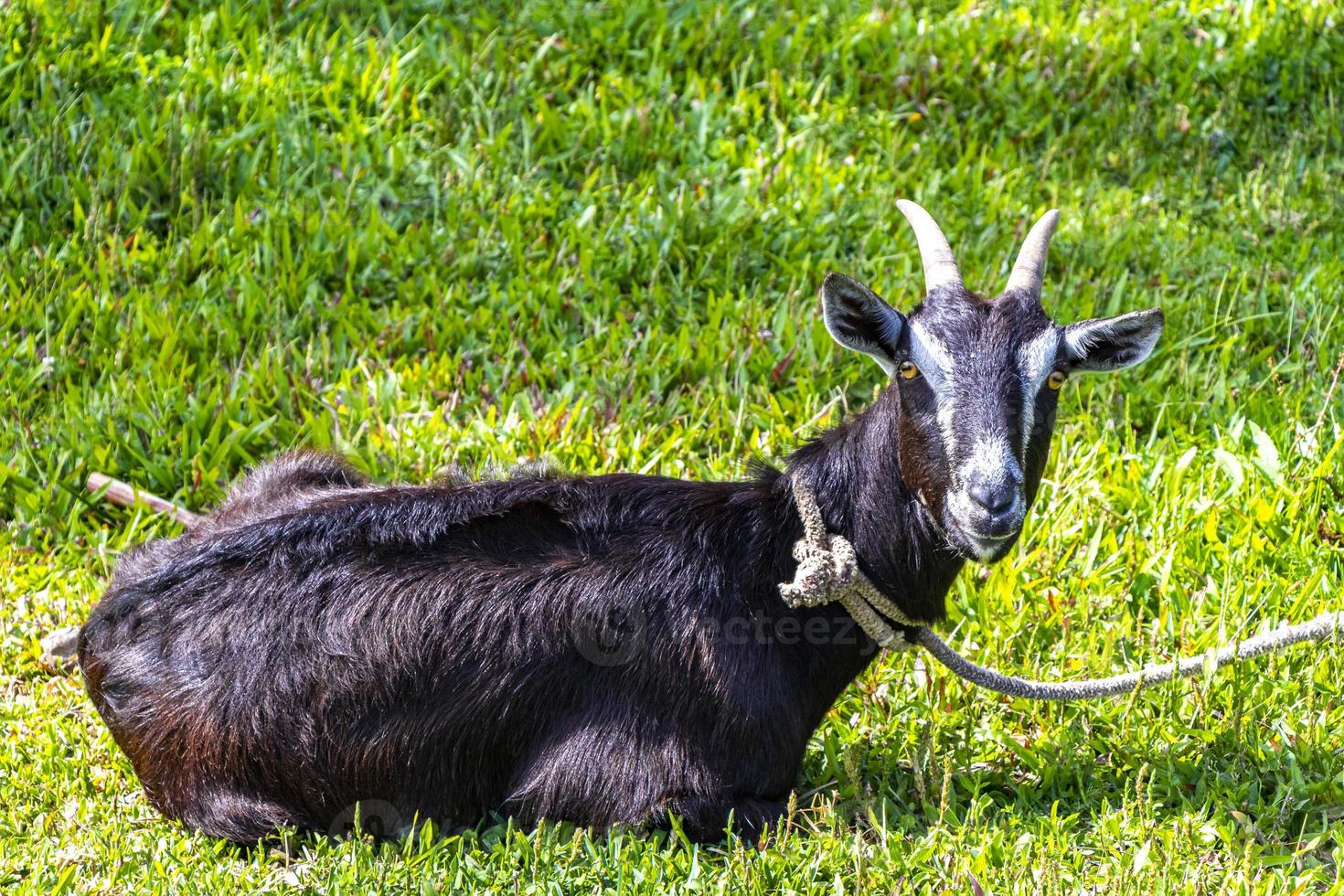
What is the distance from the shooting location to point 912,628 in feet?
14.2

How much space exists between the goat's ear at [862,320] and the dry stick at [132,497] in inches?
104

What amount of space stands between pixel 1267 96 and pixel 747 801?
5.59 m

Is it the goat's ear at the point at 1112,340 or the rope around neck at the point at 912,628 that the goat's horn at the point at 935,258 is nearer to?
the goat's ear at the point at 1112,340

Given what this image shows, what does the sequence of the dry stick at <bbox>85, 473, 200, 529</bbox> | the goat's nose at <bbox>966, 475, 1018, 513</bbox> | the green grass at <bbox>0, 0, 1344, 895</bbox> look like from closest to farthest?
the goat's nose at <bbox>966, 475, 1018, 513</bbox> → the green grass at <bbox>0, 0, 1344, 895</bbox> → the dry stick at <bbox>85, 473, 200, 529</bbox>

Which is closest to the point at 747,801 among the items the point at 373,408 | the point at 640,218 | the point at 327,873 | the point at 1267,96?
the point at 327,873

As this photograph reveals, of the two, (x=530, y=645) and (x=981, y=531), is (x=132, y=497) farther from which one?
(x=981, y=531)

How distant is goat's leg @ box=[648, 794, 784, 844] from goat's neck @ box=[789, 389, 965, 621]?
29.3 inches

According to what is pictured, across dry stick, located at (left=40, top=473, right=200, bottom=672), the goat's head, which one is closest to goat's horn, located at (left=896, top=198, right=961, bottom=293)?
the goat's head

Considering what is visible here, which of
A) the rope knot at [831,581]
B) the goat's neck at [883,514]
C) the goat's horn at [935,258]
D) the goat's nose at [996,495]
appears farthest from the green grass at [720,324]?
the goat's horn at [935,258]

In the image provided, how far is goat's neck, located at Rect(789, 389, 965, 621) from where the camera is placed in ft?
13.5

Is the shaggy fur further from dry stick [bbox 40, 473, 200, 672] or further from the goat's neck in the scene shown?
dry stick [bbox 40, 473, 200, 672]

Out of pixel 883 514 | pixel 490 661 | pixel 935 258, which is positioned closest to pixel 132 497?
pixel 490 661

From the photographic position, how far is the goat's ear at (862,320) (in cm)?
396

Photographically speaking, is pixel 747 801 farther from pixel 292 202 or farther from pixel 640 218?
pixel 292 202
